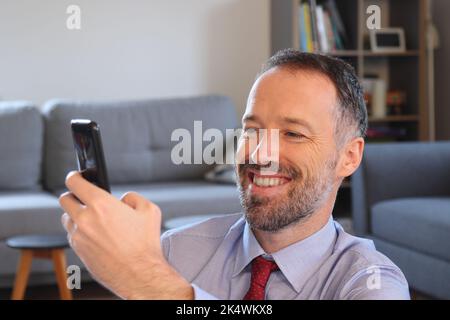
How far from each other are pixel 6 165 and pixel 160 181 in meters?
0.72

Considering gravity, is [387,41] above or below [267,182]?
above

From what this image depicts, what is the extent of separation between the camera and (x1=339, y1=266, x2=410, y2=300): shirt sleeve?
79 cm

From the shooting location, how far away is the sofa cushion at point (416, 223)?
2.78m

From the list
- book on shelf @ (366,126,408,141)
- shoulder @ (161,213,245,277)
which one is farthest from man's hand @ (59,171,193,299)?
book on shelf @ (366,126,408,141)

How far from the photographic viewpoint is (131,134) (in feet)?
11.8

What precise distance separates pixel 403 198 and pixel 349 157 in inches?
94.9

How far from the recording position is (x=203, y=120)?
3729 mm

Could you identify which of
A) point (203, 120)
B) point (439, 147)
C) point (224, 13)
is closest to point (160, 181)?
point (203, 120)

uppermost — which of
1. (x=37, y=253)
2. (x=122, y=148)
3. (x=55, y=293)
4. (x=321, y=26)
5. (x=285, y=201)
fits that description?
(x=321, y=26)

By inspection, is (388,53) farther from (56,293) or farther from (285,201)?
(285,201)

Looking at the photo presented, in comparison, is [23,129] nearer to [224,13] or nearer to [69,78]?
[69,78]

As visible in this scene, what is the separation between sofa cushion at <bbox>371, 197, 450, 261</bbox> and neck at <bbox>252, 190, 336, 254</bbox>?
190 cm

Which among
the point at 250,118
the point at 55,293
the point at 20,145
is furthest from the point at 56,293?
the point at 250,118

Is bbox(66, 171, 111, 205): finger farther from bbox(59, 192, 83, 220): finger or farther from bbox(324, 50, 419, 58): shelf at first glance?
bbox(324, 50, 419, 58): shelf
